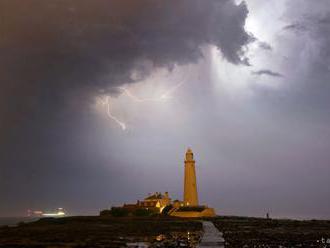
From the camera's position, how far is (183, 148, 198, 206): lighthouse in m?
93.3

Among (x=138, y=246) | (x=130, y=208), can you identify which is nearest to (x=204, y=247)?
(x=138, y=246)

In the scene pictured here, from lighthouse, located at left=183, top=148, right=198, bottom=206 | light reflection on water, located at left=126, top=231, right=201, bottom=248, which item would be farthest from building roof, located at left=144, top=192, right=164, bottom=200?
light reflection on water, located at left=126, top=231, right=201, bottom=248

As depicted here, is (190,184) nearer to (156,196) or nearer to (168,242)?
(156,196)

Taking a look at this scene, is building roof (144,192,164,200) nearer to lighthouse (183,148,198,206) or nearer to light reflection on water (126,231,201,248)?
lighthouse (183,148,198,206)

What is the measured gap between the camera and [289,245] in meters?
30.6

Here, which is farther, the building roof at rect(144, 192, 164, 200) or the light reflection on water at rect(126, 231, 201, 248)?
the building roof at rect(144, 192, 164, 200)

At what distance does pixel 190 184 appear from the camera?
94.4 m

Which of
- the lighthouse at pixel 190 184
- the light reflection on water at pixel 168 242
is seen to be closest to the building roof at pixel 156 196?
the lighthouse at pixel 190 184

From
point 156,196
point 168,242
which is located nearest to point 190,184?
point 156,196

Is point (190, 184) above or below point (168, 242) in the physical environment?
above

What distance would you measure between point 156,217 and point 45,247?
48753 millimetres

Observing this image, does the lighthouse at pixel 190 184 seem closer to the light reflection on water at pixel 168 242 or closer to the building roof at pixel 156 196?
the building roof at pixel 156 196

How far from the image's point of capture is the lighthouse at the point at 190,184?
3674 inches

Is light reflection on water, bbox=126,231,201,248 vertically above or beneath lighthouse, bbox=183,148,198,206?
beneath
